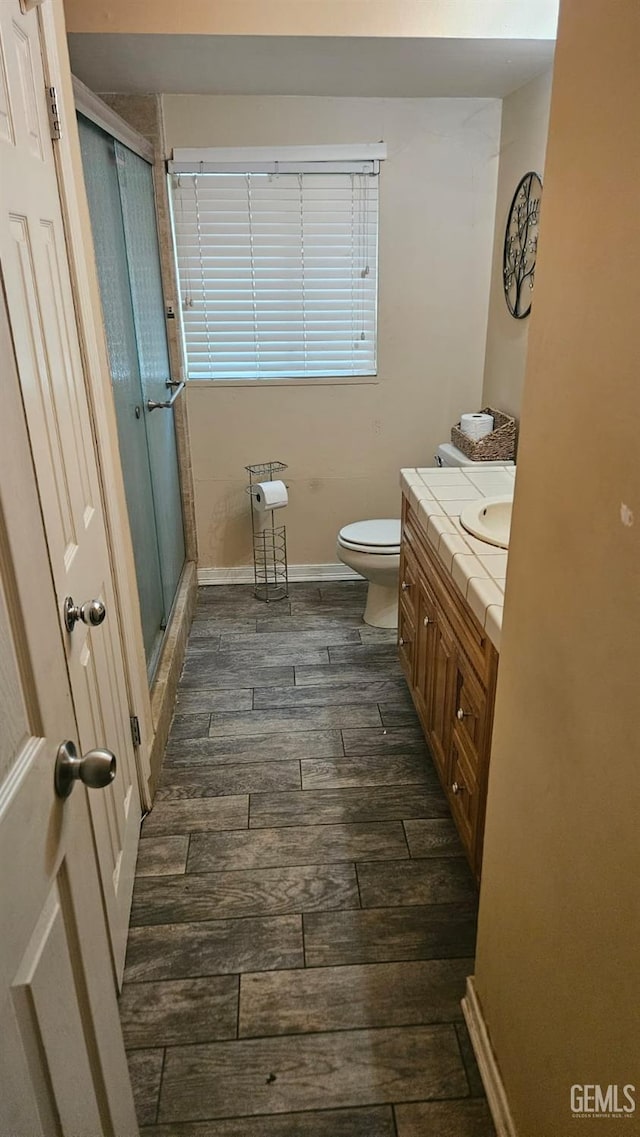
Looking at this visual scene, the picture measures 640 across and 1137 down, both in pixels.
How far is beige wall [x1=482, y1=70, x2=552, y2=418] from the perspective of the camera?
271 centimetres

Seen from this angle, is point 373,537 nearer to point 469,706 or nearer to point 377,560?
point 377,560

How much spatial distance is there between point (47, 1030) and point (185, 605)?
8.15ft

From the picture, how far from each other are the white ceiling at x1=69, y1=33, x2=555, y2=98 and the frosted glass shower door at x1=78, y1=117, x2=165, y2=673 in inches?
18.9

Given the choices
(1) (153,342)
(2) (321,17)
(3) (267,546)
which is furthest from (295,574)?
(2) (321,17)

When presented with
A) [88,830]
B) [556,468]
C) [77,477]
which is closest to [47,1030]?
[88,830]

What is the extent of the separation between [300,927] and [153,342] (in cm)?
219

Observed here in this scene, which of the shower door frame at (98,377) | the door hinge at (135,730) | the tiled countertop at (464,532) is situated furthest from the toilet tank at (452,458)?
the door hinge at (135,730)

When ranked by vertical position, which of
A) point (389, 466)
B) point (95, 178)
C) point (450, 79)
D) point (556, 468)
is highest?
point (450, 79)

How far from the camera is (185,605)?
321 cm

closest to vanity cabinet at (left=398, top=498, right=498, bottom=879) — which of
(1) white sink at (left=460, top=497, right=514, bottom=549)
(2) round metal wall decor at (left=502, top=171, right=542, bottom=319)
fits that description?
(1) white sink at (left=460, top=497, right=514, bottom=549)

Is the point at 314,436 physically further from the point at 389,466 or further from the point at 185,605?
the point at 185,605

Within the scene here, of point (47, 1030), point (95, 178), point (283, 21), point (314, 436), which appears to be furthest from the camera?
point (314, 436)

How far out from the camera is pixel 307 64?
252cm

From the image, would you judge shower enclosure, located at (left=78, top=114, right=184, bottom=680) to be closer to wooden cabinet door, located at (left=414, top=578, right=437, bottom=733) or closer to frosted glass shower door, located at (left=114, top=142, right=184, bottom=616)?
frosted glass shower door, located at (left=114, top=142, right=184, bottom=616)
